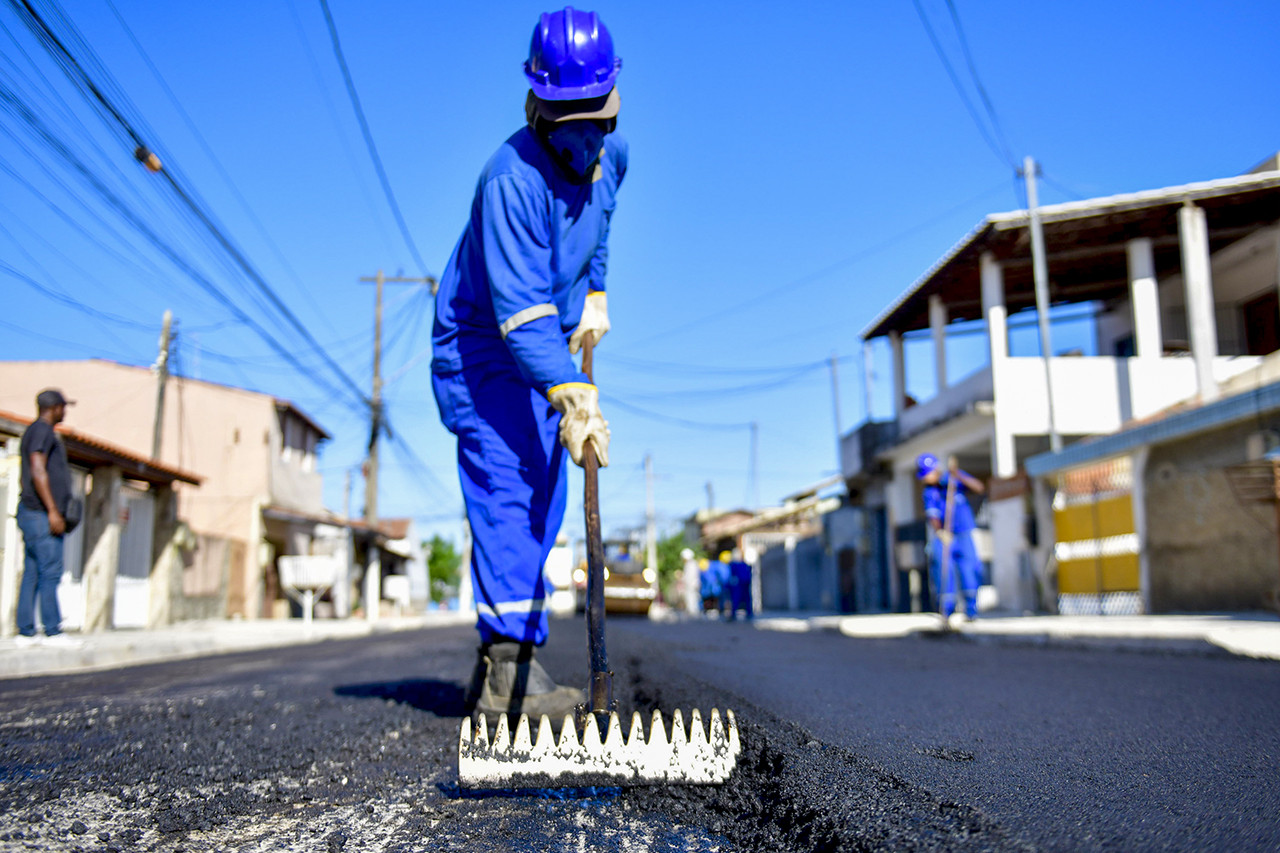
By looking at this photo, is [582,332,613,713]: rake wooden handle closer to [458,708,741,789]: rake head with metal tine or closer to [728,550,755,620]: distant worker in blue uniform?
[458,708,741,789]: rake head with metal tine

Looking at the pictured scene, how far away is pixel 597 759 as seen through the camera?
1986 mm

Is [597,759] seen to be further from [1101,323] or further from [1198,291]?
[1101,323]

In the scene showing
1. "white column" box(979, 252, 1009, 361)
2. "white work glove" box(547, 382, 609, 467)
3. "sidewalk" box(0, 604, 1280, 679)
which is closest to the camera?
"white work glove" box(547, 382, 609, 467)

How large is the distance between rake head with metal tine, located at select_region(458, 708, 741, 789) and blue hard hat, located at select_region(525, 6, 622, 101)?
73.8 inches

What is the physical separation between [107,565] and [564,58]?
36.6ft

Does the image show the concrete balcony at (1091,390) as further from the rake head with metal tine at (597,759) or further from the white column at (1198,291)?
the rake head with metal tine at (597,759)

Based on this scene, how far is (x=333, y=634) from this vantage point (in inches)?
527

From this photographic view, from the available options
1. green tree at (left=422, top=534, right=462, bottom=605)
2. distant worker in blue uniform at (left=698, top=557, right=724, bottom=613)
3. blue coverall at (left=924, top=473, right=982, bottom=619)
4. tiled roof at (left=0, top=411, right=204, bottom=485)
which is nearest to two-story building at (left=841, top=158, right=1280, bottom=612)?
blue coverall at (left=924, top=473, right=982, bottom=619)

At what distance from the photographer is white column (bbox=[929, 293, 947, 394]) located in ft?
63.7

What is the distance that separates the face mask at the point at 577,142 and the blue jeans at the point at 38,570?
515 centimetres

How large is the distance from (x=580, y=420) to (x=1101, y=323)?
1972 cm

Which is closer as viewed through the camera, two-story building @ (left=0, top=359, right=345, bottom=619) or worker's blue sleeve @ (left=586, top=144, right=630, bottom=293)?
worker's blue sleeve @ (left=586, top=144, right=630, bottom=293)

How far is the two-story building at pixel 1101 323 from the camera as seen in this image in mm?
14617

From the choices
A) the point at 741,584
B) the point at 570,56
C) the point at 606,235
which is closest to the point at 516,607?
the point at 606,235
